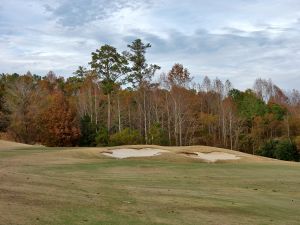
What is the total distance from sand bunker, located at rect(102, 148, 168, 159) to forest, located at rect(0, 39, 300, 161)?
96.4 ft

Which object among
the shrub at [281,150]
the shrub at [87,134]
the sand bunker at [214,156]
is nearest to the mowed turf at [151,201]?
the sand bunker at [214,156]

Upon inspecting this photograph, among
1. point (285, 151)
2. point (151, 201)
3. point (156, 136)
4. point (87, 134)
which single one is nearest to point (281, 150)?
Result: point (285, 151)

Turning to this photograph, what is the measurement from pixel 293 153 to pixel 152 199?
6576 cm

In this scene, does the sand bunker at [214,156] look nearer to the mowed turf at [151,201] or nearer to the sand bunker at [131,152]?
the sand bunker at [131,152]

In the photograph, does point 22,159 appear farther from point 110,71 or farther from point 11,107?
point 110,71

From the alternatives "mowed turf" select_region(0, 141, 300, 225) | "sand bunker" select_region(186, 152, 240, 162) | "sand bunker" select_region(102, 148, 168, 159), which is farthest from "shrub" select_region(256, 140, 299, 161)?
"mowed turf" select_region(0, 141, 300, 225)

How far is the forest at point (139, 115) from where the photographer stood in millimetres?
71625

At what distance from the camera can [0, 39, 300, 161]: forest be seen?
71.6 m

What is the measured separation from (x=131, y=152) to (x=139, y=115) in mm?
50954

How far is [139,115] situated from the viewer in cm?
9025

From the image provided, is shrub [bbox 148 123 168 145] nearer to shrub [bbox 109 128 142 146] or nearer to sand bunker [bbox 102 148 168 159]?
shrub [bbox 109 128 142 146]

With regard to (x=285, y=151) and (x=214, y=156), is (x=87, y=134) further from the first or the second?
(x=214, y=156)

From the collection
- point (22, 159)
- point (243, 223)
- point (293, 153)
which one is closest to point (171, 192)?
point (243, 223)

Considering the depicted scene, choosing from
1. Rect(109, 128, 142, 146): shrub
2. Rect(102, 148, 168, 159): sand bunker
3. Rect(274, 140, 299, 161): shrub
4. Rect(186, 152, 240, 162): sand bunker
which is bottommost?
Rect(274, 140, 299, 161): shrub
